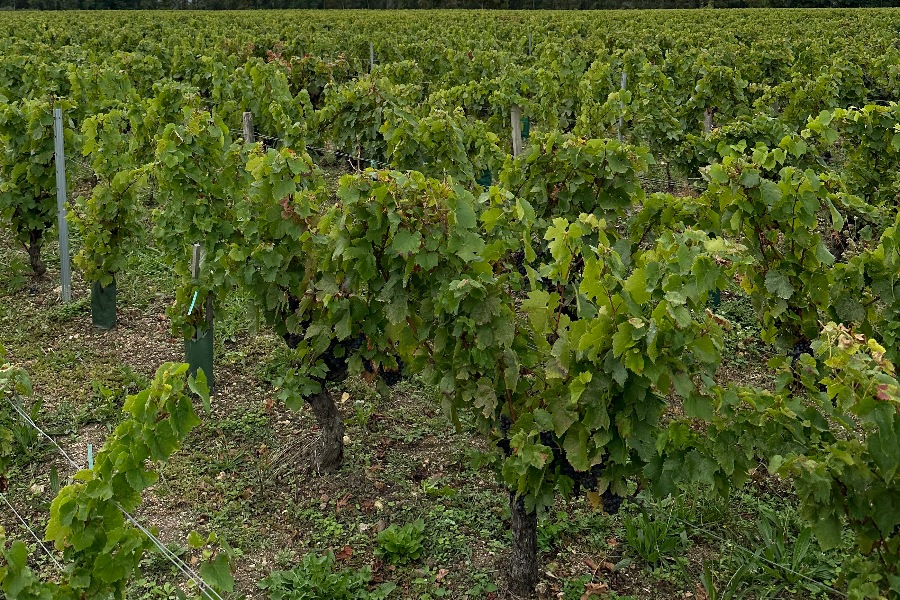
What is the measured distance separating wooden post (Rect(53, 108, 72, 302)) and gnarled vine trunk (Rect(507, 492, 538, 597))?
16.2 ft

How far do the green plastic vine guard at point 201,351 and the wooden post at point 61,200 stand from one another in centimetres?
211

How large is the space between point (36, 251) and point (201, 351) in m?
2.89

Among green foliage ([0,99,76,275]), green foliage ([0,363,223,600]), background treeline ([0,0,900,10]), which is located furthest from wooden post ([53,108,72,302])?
background treeline ([0,0,900,10])

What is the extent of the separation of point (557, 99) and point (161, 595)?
8658 mm

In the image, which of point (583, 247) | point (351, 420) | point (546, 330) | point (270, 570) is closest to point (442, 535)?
point (270, 570)

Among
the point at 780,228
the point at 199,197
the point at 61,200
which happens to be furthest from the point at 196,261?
the point at 780,228

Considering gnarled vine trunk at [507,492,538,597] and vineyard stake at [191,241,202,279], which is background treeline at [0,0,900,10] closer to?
vineyard stake at [191,241,202,279]

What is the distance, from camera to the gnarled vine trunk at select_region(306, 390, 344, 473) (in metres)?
4.72

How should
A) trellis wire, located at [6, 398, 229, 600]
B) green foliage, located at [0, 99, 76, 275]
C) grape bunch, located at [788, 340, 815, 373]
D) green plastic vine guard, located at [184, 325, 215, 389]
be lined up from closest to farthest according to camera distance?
1. trellis wire, located at [6, 398, 229, 600]
2. grape bunch, located at [788, 340, 815, 373]
3. green plastic vine guard, located at [184, 325, 215, 389]
4. green foliage, located at [0, 99, 76, 275]

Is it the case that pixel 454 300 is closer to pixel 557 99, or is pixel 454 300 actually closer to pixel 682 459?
pixel 682 459

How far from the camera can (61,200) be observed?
273 inches

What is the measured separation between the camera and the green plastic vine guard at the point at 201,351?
18.2 ft

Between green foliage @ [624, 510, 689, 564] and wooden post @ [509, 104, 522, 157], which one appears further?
wooden post @ [509, 104, 522, 157]

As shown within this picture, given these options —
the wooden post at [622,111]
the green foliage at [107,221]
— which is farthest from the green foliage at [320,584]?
the wooden post at [622,111]
